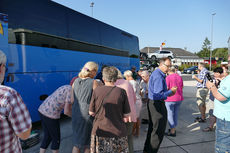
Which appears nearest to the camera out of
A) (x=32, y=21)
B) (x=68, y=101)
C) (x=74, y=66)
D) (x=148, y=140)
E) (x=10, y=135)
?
(x=10, y=135)

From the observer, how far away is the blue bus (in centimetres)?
402

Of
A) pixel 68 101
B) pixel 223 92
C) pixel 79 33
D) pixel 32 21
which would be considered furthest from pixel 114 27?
pixel 223 92

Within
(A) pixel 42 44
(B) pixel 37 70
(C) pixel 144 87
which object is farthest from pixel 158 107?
(A) pixel 42 44

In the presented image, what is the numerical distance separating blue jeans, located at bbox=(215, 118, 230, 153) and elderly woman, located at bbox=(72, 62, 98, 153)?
79.0 inches

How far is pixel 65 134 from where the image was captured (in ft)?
15.1

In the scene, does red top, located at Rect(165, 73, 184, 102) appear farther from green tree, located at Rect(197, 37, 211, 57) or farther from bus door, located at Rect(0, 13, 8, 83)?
green tree, located at Rect(197, 37, 211, 57)

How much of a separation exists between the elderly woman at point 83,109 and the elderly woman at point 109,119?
0.35 meters

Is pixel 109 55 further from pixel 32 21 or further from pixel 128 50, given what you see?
pixel 32 21

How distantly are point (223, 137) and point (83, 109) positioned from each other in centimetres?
217

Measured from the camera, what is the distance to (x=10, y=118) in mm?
1254

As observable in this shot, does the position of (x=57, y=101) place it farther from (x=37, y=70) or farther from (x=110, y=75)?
(x=37, y=70)

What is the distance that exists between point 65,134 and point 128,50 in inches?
249

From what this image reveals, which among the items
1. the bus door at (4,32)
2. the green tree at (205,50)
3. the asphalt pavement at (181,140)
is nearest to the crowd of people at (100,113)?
the asphalt pavement at (181,140)

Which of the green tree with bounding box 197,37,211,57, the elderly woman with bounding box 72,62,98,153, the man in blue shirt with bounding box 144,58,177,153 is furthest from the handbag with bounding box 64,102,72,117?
the green tree with bounding box 197,37,211,57
